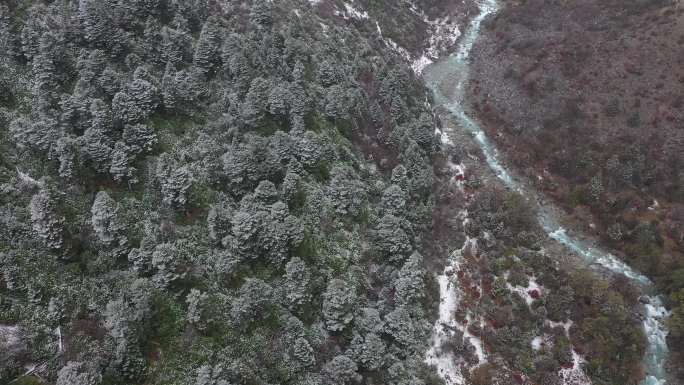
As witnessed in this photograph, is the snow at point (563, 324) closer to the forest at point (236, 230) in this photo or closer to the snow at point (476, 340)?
the forest at point (236, 230)

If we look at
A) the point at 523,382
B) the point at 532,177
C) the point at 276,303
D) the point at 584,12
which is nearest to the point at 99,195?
the point at 276,303

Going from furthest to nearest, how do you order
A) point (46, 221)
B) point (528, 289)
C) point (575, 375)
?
1. point (528, 289)
2. point (575, 375)
3. point (46, 221)

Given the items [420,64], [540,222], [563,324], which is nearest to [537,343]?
[563,324]

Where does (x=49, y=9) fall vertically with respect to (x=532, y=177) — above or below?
below

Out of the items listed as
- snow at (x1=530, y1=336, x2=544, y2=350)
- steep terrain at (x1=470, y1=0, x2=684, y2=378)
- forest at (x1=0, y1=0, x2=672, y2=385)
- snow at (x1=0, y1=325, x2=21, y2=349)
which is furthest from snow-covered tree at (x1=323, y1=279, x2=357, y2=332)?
steep terrain at (x1=470, y1=0, x2=684, y2=378)

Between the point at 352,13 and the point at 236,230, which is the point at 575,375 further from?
the point at 352,13

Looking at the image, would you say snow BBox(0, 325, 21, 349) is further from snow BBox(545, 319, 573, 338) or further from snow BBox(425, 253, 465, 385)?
snow BBox(545, 319, 573, 338)

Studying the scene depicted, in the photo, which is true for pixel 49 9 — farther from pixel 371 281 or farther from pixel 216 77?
pixel 371 281

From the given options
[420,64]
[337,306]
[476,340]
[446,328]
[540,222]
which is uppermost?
[420,64]
